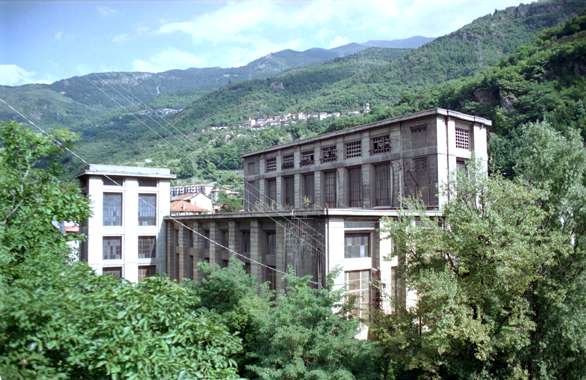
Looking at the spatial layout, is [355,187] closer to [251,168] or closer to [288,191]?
[288,191]

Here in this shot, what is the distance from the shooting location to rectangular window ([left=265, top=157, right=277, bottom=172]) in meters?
39.9

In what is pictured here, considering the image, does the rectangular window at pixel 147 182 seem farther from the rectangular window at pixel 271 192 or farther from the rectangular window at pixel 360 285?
the rectangular window at pixel 360 285

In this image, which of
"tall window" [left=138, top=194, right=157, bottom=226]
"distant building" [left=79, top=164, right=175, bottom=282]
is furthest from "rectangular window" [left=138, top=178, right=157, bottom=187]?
"tall window" [left=138, top=194, right=157, bottom=226]

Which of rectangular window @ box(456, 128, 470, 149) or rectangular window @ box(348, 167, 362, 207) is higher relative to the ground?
rectangular window @ box(456, 128, 470, 149)

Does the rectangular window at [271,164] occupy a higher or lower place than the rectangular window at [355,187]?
higher

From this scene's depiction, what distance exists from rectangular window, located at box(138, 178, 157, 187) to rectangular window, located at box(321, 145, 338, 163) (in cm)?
1506

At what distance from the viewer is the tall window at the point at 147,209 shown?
129ft

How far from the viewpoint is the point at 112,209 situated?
38.1 m

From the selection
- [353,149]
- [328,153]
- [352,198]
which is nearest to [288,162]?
[328,153]

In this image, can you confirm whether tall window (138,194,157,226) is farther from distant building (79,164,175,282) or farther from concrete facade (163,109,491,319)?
concrete facade (163,109,491,319)

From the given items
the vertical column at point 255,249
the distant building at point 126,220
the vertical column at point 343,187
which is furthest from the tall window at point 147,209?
the vertical column at point 343,187

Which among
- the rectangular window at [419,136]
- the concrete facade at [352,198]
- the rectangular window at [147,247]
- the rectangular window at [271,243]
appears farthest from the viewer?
the rectangular window at [147,247]

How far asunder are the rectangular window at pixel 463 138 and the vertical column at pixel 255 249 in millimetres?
13329

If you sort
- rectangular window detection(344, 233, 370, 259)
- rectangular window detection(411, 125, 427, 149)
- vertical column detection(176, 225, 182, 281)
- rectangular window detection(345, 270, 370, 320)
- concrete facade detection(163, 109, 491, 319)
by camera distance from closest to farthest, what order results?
concrete facade detection(163, 109, 491, 319)
rectangular window detection(345, 270, 370, 320)
rectangular window detection(344, 233, 370, 259)
rectangular window detection(411, 125, 427, 149)
vertical column detection(176, 225, 182, 281)
